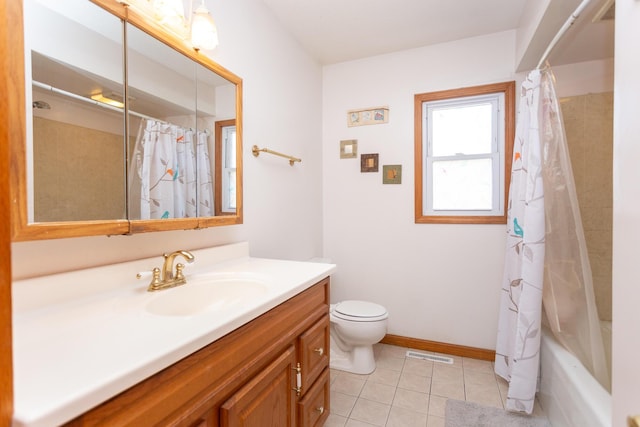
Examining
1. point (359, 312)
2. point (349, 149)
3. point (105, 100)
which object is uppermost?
point (349, 149)

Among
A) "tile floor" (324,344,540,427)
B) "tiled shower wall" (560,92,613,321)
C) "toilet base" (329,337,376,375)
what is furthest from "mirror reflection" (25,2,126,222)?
"tiled shower wall" (560,92,613,321)

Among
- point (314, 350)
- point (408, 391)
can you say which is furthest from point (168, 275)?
point (408, 391)

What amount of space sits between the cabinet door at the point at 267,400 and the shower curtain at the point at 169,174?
2.33ft

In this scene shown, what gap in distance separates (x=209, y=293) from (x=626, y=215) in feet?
4.32

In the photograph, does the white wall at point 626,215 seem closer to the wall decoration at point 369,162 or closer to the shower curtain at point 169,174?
the shower curtain at point 169,174

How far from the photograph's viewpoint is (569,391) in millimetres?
1373

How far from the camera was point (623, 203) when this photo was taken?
720 mm

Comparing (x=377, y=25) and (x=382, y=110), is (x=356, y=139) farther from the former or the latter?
(x=377, y=25)

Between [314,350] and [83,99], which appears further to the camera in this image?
[314,350]

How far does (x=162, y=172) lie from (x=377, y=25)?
1.82 m

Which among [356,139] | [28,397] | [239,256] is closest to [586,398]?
[239,256]

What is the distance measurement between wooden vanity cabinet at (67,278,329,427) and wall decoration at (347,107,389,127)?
164 cm

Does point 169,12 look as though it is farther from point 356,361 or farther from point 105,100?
point 356,361

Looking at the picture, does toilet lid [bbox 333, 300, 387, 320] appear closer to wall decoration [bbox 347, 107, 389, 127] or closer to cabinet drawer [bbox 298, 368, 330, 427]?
cabinet drawer [bbox 298, 368, 330, 427]
